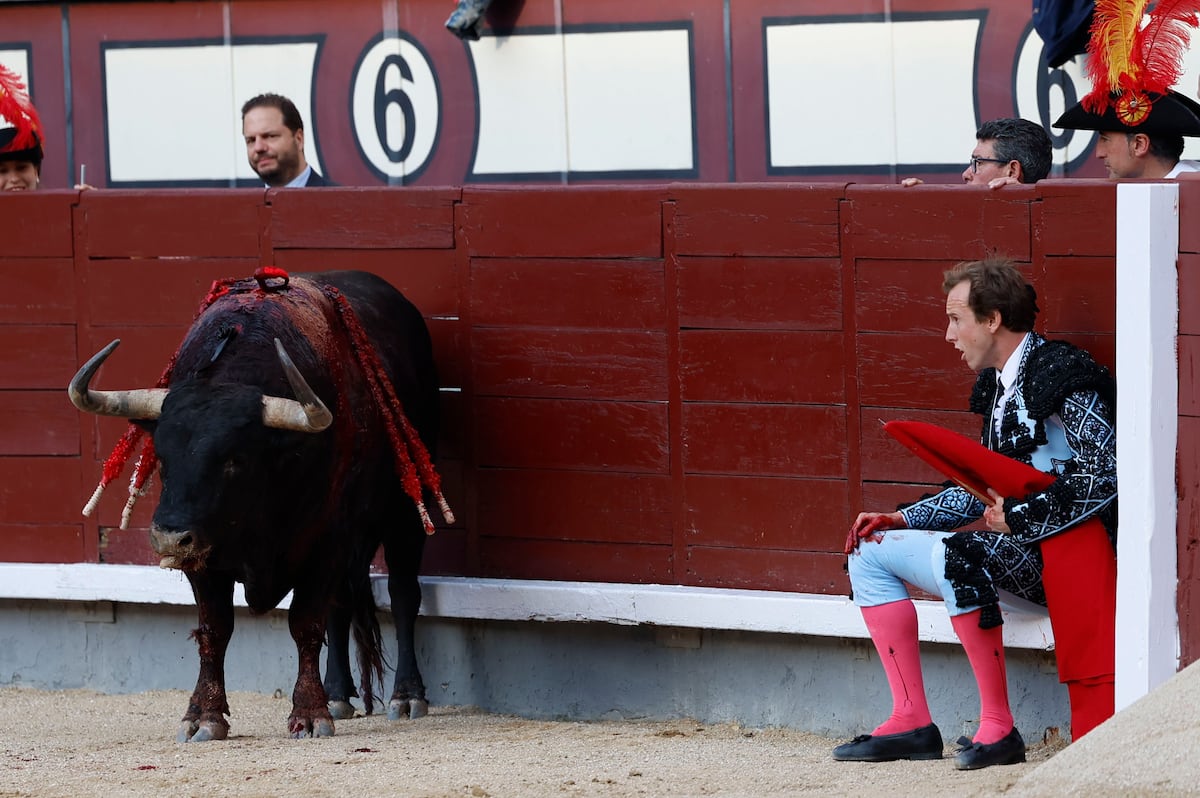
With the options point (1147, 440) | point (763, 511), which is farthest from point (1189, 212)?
point (763, 511)

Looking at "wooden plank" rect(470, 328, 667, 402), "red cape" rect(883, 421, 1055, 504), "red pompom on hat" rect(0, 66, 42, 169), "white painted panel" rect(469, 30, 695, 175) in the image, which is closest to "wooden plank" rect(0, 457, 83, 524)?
"red pompom on hat" rect(0, 66, 42, 169)

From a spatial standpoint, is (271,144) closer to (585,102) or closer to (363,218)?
(363,218)

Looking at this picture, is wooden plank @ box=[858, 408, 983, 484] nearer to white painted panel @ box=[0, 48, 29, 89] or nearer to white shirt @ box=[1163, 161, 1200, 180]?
white shirt @ box=[1163, 161, 1200, 180]

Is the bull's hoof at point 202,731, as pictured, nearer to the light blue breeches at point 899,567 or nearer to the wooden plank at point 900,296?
the light blue breeches at point 899,567

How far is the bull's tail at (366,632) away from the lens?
6.07 meters

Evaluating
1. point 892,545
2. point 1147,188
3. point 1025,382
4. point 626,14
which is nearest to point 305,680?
point 892,545

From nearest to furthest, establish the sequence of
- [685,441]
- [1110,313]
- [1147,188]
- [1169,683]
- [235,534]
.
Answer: [1169,683] → [1147,188] → [1110,313] → [235,534] → [685,441]

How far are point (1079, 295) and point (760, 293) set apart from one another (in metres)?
0.93

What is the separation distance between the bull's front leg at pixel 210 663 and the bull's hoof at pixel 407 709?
56 centimetres

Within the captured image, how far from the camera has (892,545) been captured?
4844mm

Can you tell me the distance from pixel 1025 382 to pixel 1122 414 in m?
0.22

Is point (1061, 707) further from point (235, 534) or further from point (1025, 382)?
point (235, 534)

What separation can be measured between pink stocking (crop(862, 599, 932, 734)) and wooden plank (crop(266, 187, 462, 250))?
1.93m

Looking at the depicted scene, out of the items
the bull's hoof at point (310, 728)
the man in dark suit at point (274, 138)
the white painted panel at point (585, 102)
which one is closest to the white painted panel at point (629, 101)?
the white painted panel at point (585, 102)
